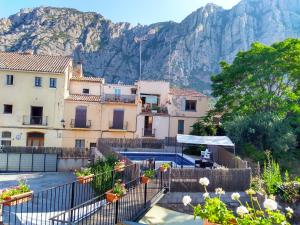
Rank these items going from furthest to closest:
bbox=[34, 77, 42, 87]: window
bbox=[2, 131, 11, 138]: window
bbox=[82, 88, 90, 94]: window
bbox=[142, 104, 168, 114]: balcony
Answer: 1. bbox=[82, 88, 90, 94]: window
2. bbox=[142, 104, 168, 114]: balcony
3. bbox=[34, 77, 42, 87]: window
4. bbox=[2, 131, 11, 138]: window

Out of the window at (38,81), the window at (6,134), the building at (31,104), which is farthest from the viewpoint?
the window at (38,81)

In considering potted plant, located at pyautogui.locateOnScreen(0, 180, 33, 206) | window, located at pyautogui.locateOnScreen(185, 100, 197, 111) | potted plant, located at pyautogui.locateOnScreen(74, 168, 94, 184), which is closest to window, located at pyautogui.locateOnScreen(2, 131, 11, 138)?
window, located at pyautogui.locateOnScreen(185, 100, 197, 111)

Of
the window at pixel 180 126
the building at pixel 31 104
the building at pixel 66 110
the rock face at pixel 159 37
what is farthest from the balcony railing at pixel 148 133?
the rock face at pixel 159 37

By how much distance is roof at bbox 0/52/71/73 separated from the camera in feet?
113

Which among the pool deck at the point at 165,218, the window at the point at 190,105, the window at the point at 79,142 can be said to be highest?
the window at the point at 190,105

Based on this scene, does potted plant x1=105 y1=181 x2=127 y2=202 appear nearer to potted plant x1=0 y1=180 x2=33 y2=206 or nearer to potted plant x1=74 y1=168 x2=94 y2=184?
potted plant x1=0 y1=180 x2=33 y2=206

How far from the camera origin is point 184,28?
A: 102m

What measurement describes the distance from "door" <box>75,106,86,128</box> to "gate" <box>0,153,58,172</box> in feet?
19.0

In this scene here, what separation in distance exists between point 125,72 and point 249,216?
92765mm

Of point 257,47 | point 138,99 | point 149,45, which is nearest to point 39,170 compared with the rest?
point 138,99

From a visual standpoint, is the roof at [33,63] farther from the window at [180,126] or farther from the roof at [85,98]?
the window at [180,126]

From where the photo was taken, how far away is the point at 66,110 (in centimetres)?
3509

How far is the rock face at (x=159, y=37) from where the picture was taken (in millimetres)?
94750

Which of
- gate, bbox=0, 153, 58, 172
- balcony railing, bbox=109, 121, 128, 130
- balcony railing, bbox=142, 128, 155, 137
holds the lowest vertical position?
gate, bbox=0, 153, 58, 172
